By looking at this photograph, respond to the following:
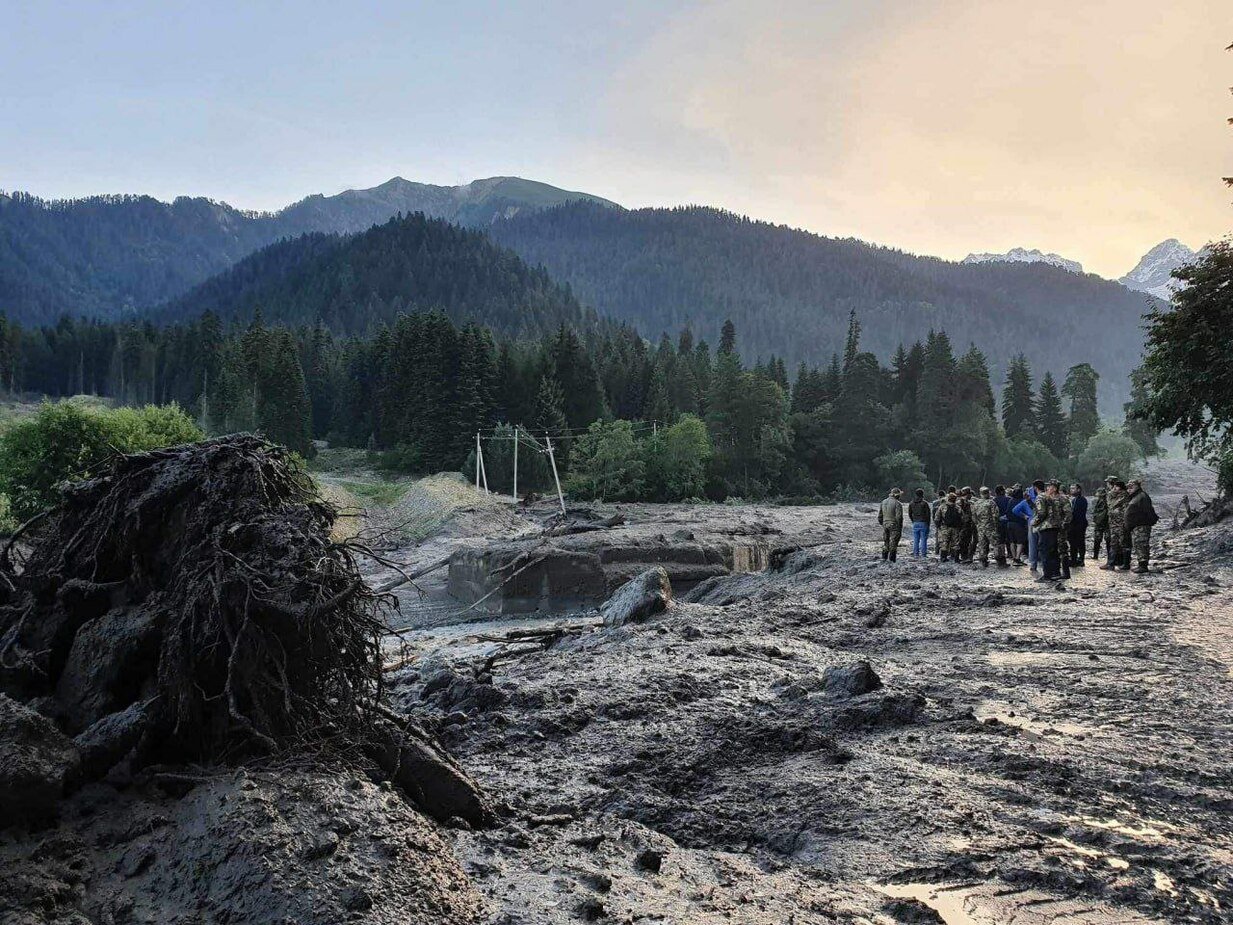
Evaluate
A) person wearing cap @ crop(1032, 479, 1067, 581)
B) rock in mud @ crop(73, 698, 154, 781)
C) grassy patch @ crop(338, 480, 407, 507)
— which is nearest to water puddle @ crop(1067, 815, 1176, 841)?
rock in mud @ crop(73, 698, 154, 781)

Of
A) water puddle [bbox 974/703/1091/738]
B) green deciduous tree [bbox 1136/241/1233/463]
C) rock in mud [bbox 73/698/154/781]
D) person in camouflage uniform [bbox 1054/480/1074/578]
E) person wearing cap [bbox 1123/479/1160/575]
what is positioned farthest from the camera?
green deciduous tree [bbox 1136/241/1233/463]

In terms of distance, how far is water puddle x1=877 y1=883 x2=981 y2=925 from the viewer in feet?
15.2

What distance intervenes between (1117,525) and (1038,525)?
2438mm

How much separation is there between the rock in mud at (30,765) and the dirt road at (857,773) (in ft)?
6.64

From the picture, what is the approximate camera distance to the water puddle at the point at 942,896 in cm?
463

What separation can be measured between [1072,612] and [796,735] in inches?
330

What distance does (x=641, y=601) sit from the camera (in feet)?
49.4

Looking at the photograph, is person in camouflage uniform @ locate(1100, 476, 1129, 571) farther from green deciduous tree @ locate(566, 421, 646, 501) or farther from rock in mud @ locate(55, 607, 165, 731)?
green deciduous tree @ locate(566, 421, 646, 501)

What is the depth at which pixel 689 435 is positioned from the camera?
63938 millimetres

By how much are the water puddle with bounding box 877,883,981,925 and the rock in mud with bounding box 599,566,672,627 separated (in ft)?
31.2

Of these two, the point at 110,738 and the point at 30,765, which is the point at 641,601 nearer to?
the point at 110,738

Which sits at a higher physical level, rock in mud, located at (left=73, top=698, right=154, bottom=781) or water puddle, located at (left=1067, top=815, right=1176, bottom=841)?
rock in mud, located at (left=73, top=698, right=154, bottom=781)

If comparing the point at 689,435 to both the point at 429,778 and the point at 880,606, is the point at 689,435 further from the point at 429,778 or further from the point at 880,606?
the point at 429,778

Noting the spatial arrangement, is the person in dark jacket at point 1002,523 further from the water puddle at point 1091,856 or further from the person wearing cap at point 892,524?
the water puddle at point 1091,856
